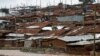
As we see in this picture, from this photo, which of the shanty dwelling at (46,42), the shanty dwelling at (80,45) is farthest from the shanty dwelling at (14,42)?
the shanty dwelling at (80,45)

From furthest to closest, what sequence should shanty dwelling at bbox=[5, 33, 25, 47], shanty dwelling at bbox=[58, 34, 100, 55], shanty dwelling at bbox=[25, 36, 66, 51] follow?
1. shanty dwelling at bbox=[5, 33, 25, 47]
2. shanty dwelling at bbox=[25, 36, 66, 51]
3. shanty dwelling at bbox=[58, 34, 100, 55]

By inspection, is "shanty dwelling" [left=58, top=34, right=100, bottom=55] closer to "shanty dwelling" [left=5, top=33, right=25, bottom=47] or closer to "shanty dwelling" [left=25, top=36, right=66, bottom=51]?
"shanty dwelling" [left=25, top=36, right=66, bottom=51]

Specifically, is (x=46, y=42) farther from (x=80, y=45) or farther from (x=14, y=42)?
(x=80, y=45)

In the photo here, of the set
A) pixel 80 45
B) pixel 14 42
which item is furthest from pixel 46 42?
pixel 80 45

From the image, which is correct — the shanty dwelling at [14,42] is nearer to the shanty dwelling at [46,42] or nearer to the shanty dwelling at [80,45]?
the shanty dwelling at [46,42]

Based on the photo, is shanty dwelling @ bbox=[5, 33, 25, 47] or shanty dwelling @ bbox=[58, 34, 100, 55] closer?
shanty dwelling @ bbox=[58, 34, 100, 55]

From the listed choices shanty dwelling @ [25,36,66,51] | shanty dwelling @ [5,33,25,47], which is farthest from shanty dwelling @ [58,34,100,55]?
shanty dwelling @ [5,33,25,47]

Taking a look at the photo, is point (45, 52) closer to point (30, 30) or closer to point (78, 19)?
point (30, 30)

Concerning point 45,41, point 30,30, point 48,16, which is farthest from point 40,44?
point 48,16

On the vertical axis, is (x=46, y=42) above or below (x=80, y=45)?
below

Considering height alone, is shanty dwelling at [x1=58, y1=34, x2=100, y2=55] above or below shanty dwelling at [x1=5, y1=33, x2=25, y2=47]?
above

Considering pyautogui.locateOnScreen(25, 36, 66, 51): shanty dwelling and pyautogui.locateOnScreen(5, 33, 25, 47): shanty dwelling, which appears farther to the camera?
pyautogui.locateOnScreen(5, 33, 25, 47): shanty dwelling

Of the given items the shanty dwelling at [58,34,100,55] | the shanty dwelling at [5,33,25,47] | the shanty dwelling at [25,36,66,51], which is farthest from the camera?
the shanty dwelling at [5,33,25,47]

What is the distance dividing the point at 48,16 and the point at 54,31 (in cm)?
1156
